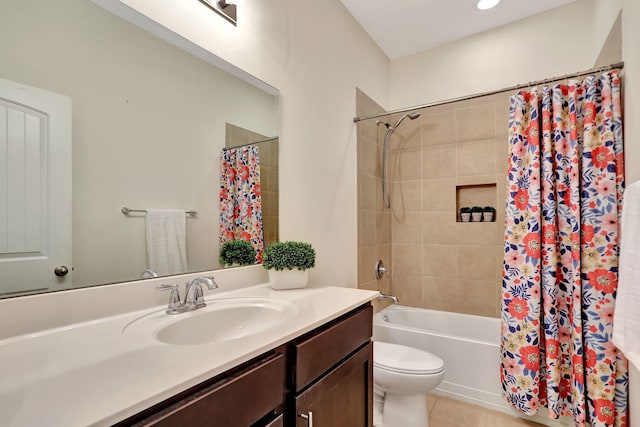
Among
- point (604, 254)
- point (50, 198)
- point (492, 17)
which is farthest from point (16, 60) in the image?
point (492, 17)

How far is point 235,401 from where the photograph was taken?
2.17ft

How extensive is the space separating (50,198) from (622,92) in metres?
2.42

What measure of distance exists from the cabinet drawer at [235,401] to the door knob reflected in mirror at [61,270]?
592mm

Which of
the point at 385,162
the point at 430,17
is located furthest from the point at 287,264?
the point at 430,17

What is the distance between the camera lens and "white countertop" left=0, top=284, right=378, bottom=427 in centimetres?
47

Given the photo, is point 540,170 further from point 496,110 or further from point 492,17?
point 492,17

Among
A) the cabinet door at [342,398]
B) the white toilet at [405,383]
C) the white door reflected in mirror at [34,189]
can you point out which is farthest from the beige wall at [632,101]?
the white door reflected in mirror at [34,189]

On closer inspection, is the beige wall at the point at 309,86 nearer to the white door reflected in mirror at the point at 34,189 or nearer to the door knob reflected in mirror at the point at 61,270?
the white door reflected in mirror at the point at 34,189

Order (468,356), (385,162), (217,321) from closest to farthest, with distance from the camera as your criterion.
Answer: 1. (217,321)
2. (468,356)
3. (385,162)

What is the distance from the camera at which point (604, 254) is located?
1508 millimetres

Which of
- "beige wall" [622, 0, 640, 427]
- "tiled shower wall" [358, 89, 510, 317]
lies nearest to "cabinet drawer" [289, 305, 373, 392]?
"tiled shower wall" [358, 89, 510, 317]

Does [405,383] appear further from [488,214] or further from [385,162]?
[385,162]

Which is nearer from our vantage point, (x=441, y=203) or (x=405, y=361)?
(x=405, y=361)

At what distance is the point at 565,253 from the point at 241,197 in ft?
5.70
